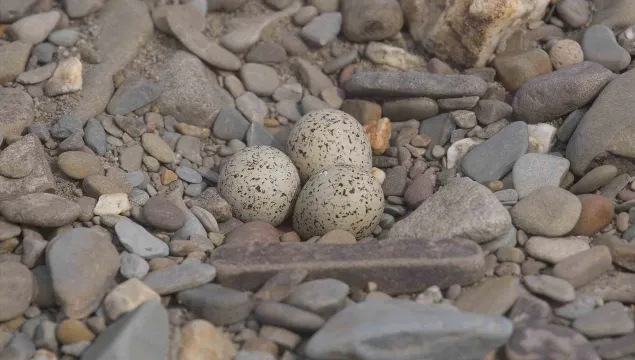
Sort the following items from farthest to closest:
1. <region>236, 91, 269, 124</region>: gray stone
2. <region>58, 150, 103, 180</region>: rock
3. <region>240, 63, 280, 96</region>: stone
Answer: <region>240, 63, 280, 96</region>: stone → <region>236, 91, 269, 124</region>: gray stone → <region>58, 150, 103, 180</region>: rock

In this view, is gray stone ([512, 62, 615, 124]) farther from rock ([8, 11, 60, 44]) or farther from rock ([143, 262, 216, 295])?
rock ([8, 11, 60, 44])

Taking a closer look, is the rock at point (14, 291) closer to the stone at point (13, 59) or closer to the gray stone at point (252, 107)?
the stone at point (13, 59)

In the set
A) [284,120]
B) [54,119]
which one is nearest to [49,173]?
[54,119]

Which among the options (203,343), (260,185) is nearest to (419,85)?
(260,185)

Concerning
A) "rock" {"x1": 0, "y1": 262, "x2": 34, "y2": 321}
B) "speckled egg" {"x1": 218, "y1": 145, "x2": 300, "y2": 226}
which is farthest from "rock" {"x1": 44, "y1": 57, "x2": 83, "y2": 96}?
"rock" {"x1": 0, "y1": 262, "x2": 34, "y2": 321}

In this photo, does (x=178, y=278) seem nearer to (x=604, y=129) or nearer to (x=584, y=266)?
(x=584, y=266)

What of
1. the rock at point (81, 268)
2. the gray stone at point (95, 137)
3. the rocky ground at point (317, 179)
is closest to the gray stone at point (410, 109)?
the rocky ground at point (317, 179)
